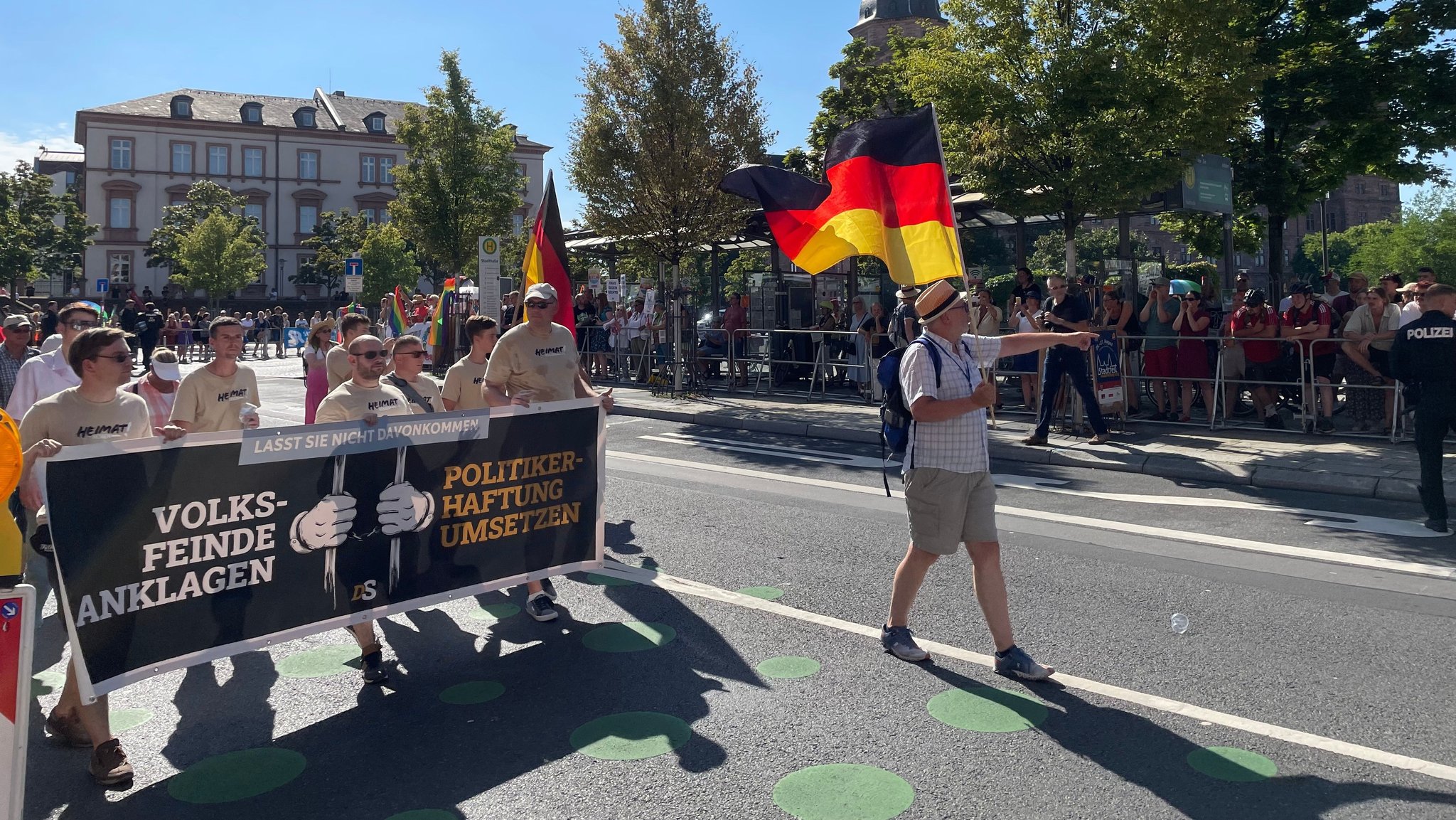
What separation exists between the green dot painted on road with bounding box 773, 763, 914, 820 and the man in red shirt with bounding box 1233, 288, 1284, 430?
35.4ft

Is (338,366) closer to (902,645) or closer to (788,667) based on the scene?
(788,667)

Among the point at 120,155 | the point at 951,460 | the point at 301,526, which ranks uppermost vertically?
the point at 120,155

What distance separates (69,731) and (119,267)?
86827 mm

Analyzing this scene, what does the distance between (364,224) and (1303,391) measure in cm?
7580

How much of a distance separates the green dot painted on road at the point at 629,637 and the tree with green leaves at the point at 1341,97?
20.9 m

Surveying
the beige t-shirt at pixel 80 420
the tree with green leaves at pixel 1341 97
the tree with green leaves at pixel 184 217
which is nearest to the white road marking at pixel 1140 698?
the beige t-shirt at pixel 80 420

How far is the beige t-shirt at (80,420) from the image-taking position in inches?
177

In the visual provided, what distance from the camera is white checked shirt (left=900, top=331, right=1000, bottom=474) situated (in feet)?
16.4

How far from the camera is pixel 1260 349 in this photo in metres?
13.2

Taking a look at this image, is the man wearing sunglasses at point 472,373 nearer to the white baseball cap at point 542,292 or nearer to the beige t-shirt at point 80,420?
the white baseball cap at point 542,292

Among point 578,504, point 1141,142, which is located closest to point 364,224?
point 1141,142

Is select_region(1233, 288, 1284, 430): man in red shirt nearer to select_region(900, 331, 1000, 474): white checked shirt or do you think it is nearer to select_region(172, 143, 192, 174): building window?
select_region(900, 331, 1000, 474): white checked shirt

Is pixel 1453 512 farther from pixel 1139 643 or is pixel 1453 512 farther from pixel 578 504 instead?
pixel 578 504

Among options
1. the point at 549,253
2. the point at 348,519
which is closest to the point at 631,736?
the point at 348,519
